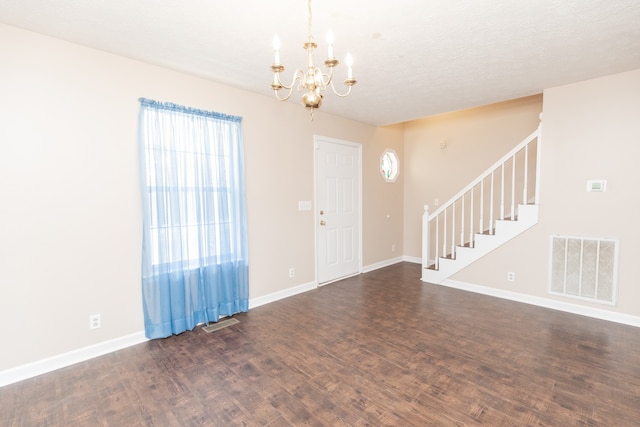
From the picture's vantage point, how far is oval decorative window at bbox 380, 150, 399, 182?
5911mm

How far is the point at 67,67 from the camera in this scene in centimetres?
249

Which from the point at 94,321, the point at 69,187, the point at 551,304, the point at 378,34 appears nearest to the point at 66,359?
the point at 94,321

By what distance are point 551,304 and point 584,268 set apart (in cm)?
58

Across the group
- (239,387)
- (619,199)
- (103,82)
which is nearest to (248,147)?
(103,82)

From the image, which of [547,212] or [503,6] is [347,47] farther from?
[547,212]

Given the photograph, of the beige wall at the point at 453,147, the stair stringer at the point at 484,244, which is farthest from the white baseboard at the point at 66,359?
the beige wall at the point at 453,147

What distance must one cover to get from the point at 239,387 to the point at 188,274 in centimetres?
137

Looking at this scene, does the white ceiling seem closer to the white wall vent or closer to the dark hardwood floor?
the white wall vent

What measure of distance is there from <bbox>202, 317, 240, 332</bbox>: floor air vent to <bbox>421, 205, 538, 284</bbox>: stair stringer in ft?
10.0

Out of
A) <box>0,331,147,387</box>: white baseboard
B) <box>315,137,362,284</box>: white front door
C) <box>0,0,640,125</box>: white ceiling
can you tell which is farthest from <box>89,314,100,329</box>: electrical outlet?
<box>315,137,362,284</box>: white front door

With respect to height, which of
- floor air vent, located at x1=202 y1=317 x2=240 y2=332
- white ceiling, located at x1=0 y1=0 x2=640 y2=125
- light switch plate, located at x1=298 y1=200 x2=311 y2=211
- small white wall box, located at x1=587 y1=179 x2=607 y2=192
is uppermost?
white ceiling, located at x1=0 y1=0 x2=640 y2=125

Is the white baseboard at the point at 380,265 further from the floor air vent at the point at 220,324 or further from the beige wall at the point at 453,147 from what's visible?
the floor air vent at the point at 220,324

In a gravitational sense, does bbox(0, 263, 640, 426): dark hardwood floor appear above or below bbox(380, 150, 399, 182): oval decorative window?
below

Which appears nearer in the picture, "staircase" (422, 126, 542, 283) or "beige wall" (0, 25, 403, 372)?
"beige wall" (0, 25, 403, 372)
